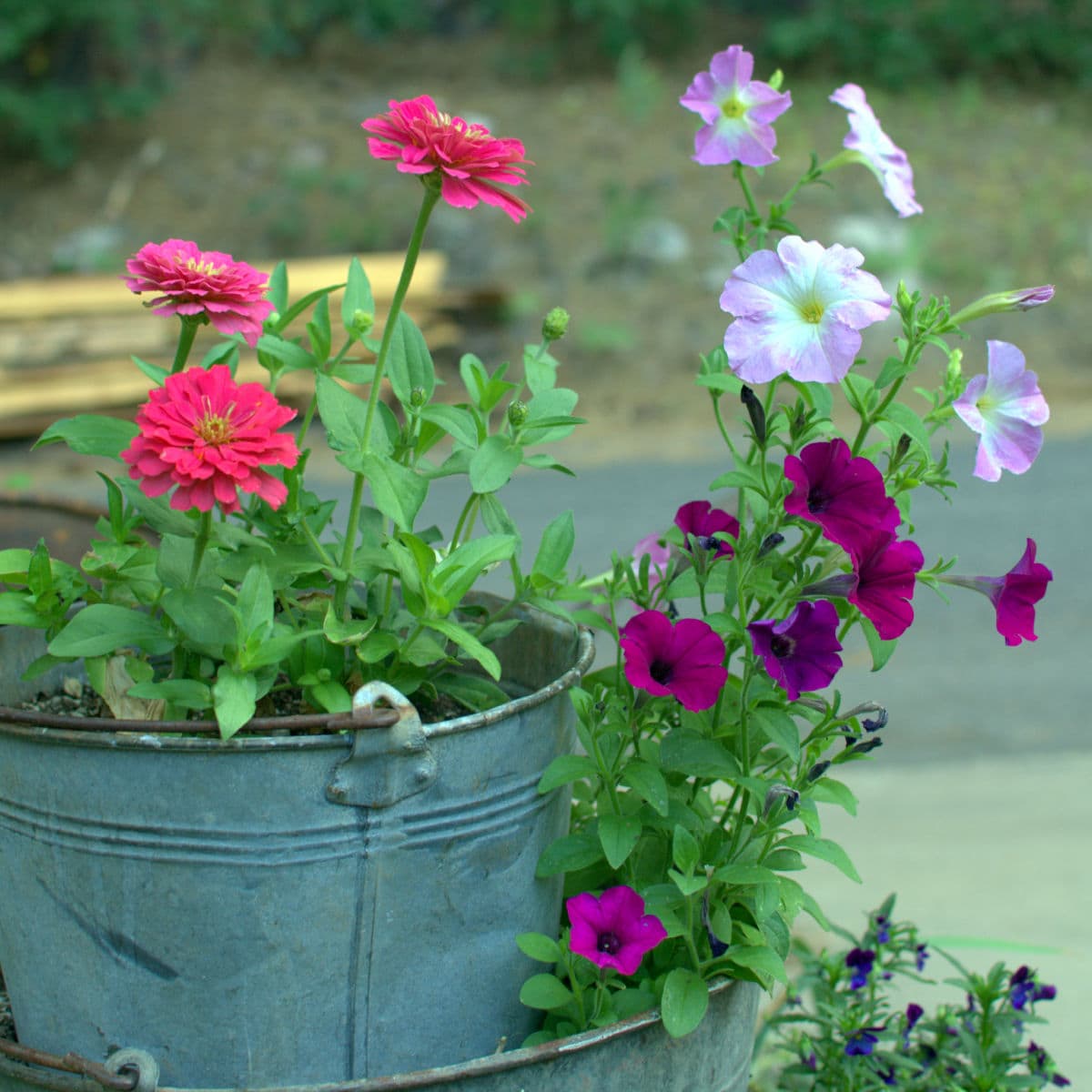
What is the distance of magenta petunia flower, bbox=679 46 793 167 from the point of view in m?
1.48

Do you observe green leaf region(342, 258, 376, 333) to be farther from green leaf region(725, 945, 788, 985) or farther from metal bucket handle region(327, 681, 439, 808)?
green leaf region(725, 945, 788, 985)

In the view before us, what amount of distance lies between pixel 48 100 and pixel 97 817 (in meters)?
8.79

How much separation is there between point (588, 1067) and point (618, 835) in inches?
8.3

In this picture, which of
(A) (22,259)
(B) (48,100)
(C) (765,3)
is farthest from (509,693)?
(C) (765,3)

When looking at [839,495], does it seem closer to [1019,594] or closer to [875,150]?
[1019,594]

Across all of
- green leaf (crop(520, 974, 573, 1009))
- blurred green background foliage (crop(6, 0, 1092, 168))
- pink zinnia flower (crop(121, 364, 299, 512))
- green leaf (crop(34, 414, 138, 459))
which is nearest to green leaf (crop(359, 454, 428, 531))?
pink zinnia flower (crop(121, 364, 299, 512))

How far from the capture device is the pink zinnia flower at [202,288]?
121 centimetres

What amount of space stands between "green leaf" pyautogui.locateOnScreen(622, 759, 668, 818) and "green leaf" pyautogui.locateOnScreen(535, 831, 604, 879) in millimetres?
73

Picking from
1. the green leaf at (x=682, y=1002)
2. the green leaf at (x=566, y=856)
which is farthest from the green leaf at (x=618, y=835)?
the green leaf at (x=682, y=1002)

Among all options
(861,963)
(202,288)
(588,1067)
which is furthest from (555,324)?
(861,963)

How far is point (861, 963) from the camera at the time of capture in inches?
67.2

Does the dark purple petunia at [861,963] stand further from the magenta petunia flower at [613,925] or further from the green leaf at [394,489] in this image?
the green leaf at [394,489]

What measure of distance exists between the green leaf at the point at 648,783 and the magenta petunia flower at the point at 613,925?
88mm

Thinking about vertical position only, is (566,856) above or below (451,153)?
below
